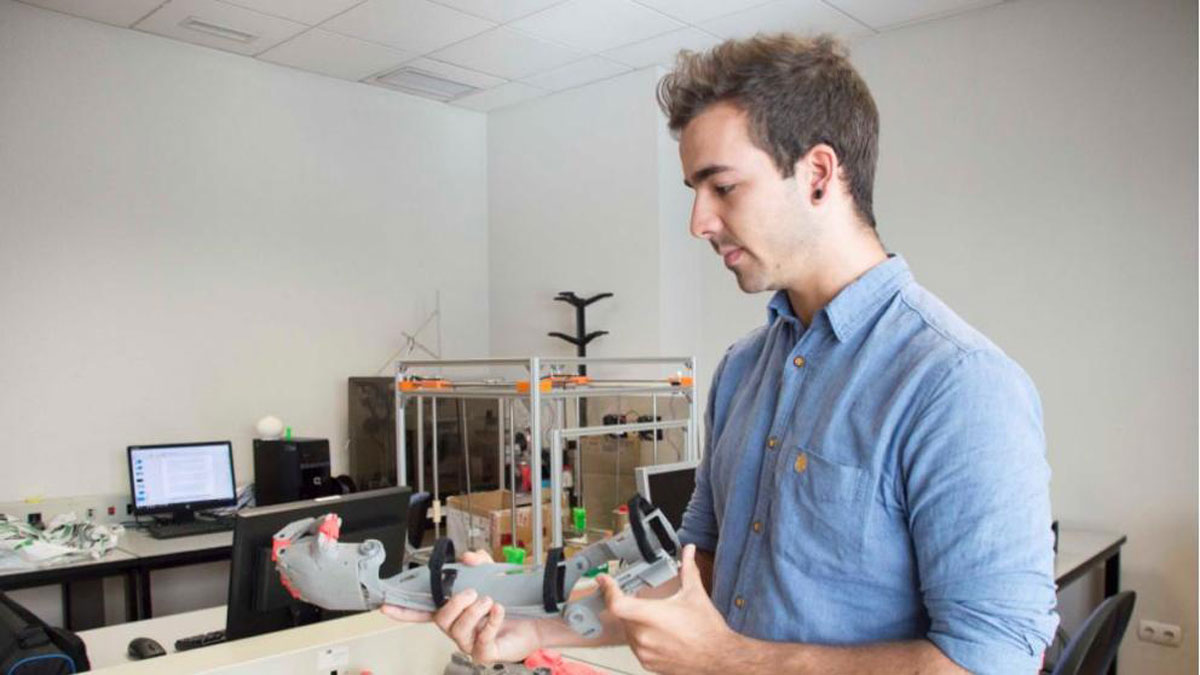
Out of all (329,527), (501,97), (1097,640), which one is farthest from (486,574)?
(501,97)

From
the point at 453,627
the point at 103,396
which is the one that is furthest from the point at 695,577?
the point at 103,396

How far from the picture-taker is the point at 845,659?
2.82 ft

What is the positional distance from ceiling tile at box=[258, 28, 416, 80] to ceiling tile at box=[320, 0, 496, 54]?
4.3 inches

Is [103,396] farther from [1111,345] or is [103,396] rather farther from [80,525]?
[1111,345]

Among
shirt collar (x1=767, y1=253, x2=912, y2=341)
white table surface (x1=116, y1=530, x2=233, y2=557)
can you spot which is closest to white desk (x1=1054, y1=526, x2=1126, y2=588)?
shirt collar (x1=767, y1=253, x2=912, y2=341)

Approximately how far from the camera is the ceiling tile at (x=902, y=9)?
394 cm

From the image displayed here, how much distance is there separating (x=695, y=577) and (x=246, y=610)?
1.43 meters

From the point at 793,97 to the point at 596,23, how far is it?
3.44 metres

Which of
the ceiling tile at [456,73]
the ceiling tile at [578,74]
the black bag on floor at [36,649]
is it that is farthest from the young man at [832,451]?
the ceiling tile at [456,73]

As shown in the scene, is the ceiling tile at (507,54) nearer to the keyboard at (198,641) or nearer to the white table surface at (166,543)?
the white table surface at (166,543)

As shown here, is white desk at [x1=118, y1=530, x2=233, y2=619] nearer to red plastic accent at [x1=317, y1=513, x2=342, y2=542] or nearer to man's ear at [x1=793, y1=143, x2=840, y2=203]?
red plastic accent at [x1=317, y1=513, x2=342, y2=542]

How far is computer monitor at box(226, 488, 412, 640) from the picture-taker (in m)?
1.90

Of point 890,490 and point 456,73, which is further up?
point 456,73

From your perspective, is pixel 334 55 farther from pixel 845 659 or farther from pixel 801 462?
pixel 845 659
